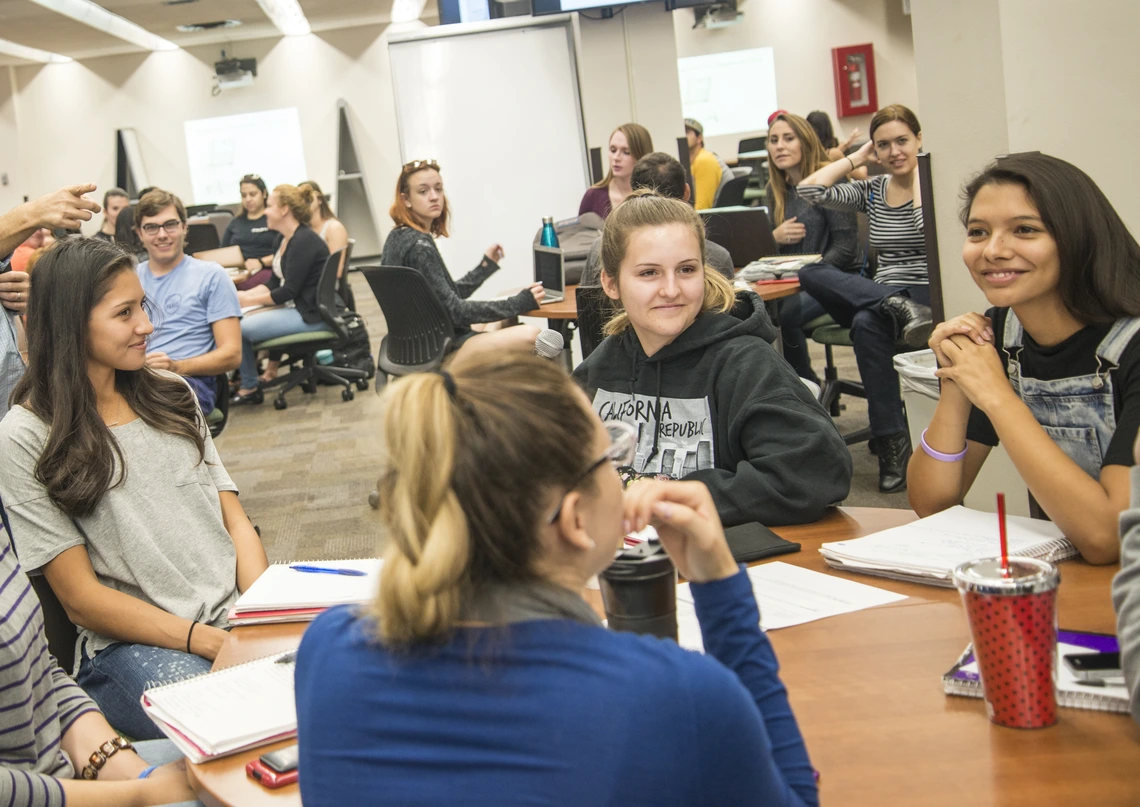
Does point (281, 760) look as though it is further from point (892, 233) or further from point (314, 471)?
point (314, 471)

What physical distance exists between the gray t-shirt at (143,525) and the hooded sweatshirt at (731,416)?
80 cm

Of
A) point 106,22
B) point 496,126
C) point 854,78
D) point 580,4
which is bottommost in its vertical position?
point 496,126

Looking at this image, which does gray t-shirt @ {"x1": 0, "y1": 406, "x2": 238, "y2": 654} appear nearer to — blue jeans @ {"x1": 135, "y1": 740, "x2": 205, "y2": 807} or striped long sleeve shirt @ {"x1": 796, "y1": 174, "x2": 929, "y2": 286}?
blue jeans @ {"x1": 135, "y1": 740, "x2": 205, "y2": 807}

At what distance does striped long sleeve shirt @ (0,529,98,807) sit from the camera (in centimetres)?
134

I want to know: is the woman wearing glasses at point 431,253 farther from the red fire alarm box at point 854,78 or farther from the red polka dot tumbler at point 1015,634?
the red fire alarm box at point 854,78

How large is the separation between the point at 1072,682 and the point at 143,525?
5.22 feet

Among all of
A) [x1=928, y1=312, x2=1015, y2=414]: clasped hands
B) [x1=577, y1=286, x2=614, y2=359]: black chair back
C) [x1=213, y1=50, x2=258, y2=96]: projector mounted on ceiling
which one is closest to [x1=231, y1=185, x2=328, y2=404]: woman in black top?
[x1=577, y1=286, x2=614, y2=359]: black chair back

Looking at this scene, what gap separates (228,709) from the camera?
125 centimetres

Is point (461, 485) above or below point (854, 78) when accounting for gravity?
below

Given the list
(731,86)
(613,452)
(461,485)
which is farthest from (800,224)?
(731,86)

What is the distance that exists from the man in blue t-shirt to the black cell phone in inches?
123

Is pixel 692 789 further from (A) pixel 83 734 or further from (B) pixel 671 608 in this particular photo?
(A) pixel 83 734

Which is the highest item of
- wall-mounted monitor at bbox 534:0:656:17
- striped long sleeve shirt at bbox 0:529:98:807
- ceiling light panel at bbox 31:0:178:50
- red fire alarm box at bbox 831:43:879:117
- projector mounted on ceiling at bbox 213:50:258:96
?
ceiling light panel at bbox 31:0:178:50

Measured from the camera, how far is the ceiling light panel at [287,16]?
1265 centimetres
